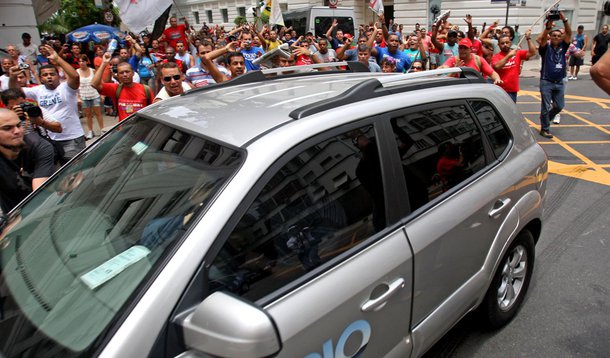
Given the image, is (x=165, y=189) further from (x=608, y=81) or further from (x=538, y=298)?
(x=538, y=298)

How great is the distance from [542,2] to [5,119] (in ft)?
79.2

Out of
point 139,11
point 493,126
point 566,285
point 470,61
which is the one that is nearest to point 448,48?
point 470,61

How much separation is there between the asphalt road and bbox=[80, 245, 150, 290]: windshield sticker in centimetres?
205

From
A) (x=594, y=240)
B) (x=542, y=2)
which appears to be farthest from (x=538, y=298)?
(x=542, y=2)

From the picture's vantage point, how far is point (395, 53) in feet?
27.7

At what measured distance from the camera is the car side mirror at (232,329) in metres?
1.17

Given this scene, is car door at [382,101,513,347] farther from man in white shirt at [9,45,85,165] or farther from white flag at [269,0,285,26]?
white flag at [269,0,285,26]

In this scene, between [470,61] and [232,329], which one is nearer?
[232,329]

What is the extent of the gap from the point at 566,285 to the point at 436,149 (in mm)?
2074

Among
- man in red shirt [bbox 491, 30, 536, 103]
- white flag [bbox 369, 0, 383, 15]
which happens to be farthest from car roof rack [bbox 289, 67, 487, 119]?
white flag [bbox 369, 0, 383, 15]

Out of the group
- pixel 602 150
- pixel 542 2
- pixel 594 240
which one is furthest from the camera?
pixel 542 2

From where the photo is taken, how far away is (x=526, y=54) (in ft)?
22.6

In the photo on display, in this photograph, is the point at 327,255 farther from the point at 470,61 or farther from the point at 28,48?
the point at 28,48

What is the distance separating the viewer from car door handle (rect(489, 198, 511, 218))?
2.36m
